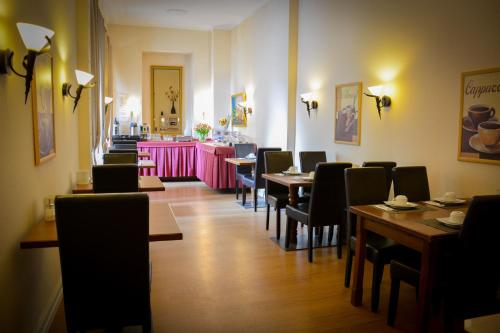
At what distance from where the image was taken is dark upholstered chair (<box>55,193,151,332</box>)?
184 cm

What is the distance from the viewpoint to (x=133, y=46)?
29.4 feet

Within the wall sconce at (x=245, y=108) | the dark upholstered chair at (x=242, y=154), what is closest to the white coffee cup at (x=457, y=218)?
the dark upholstered chair at (x=242, y=154)

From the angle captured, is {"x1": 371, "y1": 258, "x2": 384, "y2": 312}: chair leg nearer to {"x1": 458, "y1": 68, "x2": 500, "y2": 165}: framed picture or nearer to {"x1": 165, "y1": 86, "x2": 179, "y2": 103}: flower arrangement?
{"x1": 458, "y1": 68, "x2": 500, "y2": 165}: framed picture

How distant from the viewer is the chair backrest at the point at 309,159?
5.18 meters

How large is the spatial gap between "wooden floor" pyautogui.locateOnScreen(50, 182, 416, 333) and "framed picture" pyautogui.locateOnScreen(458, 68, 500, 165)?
4.00ft

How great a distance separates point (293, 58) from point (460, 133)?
3.42m

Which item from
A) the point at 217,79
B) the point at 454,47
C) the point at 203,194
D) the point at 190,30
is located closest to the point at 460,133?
the point at 454,47

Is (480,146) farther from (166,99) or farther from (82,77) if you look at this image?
(166,99)

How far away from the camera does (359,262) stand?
2930 mm

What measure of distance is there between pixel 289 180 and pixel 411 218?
1817 millimetres

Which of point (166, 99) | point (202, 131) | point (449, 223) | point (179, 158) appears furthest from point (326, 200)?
point (166, 99)

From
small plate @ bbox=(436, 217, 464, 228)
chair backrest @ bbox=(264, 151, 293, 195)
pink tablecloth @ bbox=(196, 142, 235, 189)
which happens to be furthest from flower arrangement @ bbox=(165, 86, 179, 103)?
small plate @ bbox=(436, 217, 464, 228)

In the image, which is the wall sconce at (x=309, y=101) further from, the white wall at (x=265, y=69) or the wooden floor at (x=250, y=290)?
the wooden floor at (x=250, y=290)

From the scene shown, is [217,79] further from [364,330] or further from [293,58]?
[364,330]
